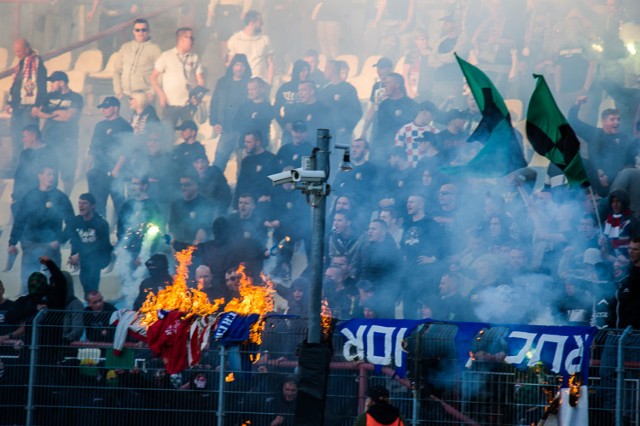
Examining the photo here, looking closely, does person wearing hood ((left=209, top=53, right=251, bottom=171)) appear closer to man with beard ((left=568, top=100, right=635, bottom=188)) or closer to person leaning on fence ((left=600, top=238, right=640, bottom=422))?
man with beard ((left=568, top=100, right=635, bottom=188))

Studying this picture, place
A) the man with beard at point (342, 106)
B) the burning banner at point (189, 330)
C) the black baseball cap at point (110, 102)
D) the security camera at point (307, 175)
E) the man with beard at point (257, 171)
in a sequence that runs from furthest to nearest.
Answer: the black baseball cap at point (110, 102) < the man with beard at point (342, 106) < the man with beard at point (257, 171) < the burning banner at point (189, 330) < the security camera at point (307, 175)

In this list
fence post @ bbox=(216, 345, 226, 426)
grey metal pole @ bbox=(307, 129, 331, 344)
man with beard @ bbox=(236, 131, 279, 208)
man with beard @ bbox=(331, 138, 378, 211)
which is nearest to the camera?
grey metal pole @ bbox=(307, 129, 331, 344)

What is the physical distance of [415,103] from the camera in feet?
53.3

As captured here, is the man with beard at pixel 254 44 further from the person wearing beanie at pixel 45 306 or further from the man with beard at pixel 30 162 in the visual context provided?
the person wearing beanie at pixel 45 306

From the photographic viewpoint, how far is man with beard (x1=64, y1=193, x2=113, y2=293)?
16562mm

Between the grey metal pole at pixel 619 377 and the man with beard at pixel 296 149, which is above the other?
the man with beard at pixel 296 149

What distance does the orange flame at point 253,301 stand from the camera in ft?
40.9

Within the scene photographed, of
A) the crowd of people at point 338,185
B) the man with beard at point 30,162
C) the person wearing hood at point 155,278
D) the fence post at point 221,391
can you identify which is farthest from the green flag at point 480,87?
the man with beard at point 30,162

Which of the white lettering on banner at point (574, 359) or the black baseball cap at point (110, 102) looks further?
the black baseball cap at point (110, 102)

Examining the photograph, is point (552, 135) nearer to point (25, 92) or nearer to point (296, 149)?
point (296, 149)

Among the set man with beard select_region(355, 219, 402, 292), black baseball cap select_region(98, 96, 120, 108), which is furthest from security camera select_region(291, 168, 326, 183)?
black baseball cap select_region(98, 96, 120, 108)

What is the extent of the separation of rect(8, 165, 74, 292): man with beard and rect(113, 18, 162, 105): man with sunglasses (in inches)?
64.7

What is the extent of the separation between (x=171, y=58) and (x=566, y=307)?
728 cm

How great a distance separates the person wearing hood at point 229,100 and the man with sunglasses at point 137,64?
1.09 meters
